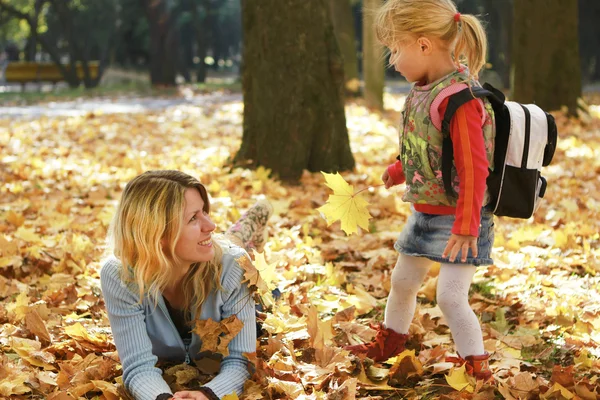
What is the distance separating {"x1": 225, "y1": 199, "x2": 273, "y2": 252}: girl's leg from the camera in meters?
3.53

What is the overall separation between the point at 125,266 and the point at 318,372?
785mm

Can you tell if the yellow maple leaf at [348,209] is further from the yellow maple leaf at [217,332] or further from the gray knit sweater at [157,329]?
the yellow maple leaf at [217,332]

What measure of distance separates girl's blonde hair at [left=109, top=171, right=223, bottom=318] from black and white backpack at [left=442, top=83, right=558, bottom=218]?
3.00ft

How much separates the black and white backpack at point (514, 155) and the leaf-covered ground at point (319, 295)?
60cm

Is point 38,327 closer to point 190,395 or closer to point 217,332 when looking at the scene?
point 217,332

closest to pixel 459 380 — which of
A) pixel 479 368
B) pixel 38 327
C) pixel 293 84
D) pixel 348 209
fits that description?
pixel 479 368

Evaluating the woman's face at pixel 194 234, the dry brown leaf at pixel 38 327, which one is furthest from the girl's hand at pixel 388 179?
the dry brown leaf at pixel 38 327

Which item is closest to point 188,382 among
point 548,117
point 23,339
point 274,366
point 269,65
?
point 274,366

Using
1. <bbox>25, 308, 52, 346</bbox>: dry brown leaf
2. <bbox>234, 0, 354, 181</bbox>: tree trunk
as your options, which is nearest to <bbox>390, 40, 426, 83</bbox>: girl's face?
<bbox>25, 308, 52, 346</bbox>: dry brown leaf

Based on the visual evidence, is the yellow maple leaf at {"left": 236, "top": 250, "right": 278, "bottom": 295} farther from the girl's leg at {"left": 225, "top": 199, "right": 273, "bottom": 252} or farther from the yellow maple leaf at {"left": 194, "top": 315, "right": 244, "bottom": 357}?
the girl's leg at {"left": 225, "top": 199, "right": 273, "bottom": 252}

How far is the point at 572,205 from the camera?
5.21 meters

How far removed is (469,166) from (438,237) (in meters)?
0.33

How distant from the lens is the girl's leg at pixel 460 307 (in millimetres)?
2514

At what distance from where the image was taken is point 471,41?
2432mm
